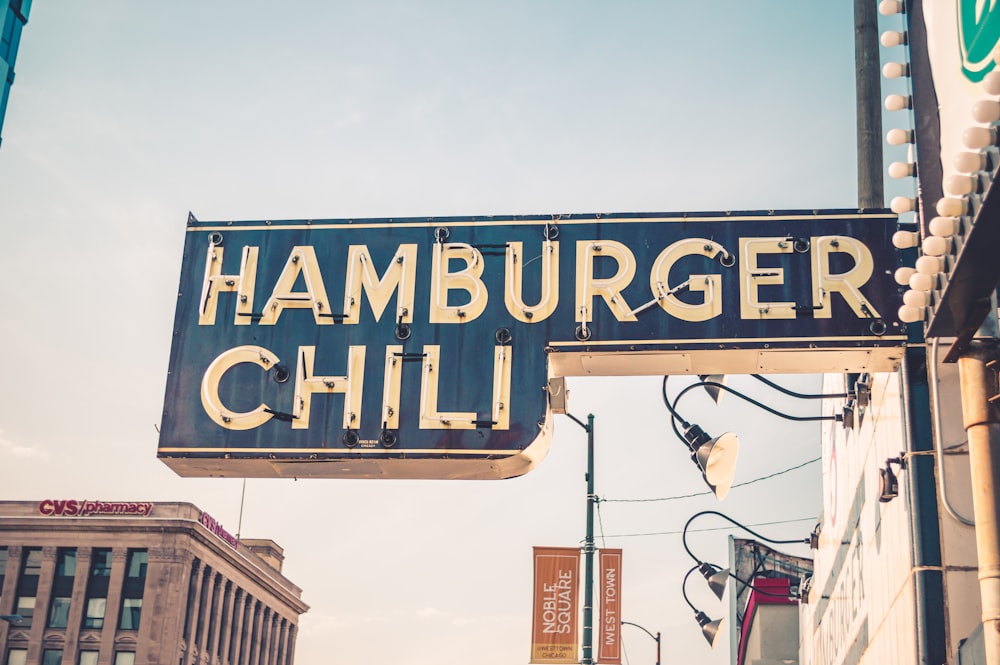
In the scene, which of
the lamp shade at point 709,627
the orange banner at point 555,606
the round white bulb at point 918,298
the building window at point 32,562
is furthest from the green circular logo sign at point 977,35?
the building window at point 32,562

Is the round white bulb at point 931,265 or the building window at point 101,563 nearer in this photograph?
the round white bulb at point 931,265

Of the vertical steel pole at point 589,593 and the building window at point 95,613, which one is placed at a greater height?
the building window at point 95,613

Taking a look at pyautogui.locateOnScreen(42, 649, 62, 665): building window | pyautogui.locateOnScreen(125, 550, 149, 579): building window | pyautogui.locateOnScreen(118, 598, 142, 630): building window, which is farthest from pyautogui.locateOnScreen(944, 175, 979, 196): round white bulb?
pyautogui.locateOnScreen(42, 649, 62, 665): building window

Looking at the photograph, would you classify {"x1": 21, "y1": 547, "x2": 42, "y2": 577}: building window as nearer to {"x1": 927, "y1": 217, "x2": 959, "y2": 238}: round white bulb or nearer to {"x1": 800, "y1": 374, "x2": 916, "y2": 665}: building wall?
{"x1": 800, "y1": 374, "x2": 916, "y2": 665}: building wall

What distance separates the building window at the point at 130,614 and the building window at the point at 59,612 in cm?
439

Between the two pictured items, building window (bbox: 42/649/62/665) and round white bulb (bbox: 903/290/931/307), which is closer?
round white bulb (bbox: 903/290/931/307)

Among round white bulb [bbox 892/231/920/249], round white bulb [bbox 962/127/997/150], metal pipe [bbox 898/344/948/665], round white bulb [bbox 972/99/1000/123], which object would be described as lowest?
metal pipe [bbox 898/344/948/665]

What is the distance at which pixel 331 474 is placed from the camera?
13523 millimetres

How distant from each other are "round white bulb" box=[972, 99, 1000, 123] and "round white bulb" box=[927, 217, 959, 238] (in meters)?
1.25

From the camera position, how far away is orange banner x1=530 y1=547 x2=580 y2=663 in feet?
75.2

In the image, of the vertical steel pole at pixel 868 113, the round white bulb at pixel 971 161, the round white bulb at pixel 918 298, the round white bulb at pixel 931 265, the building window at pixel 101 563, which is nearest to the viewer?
the round white bulb at pixel 971 161

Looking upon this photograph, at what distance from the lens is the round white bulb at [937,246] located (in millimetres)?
9055

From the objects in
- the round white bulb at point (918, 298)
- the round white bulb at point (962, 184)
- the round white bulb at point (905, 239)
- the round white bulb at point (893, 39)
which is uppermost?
the round white bulb at point (893, 39)

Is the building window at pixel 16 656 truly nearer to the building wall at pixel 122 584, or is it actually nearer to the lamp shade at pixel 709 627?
the building wall at pixel 122 584
